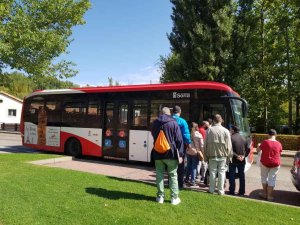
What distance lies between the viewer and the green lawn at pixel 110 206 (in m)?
5.77

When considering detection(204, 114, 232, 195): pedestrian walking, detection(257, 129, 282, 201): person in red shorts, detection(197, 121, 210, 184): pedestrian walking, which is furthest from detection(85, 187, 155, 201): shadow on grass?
detection(257, 129, 282, 201): person in red shorts

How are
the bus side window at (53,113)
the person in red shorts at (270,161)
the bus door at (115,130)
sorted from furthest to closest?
the bus side window at (53,113), the bus door at (115,130), the person in red shorts at (270,161)

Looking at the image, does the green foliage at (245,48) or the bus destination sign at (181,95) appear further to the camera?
the green foliage at (245,48)

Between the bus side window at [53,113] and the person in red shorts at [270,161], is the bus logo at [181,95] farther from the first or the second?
the bus side window at [53,113]

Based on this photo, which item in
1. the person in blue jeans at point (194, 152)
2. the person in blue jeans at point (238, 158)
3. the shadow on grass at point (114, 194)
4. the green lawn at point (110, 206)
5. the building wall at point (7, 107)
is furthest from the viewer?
the building wall at point (7, 107)

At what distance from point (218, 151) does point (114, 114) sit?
6601 millimetres

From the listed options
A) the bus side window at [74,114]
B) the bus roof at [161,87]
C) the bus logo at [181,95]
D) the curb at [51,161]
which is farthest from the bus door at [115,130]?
the bus logo at [181,95]

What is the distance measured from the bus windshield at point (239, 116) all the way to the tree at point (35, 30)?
7.87 meters

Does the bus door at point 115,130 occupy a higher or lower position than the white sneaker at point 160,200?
higher

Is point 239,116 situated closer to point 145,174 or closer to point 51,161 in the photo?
point 145,174

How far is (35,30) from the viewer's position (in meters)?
13.7

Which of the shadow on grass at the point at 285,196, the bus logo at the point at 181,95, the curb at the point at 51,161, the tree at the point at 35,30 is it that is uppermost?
the tree at the point at 35,30

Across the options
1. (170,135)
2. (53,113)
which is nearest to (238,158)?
(170,135)

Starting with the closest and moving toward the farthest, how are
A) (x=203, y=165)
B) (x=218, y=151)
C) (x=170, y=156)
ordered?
(x=170, y=156)
(x=218, y=151)
(x=203, y=165)
